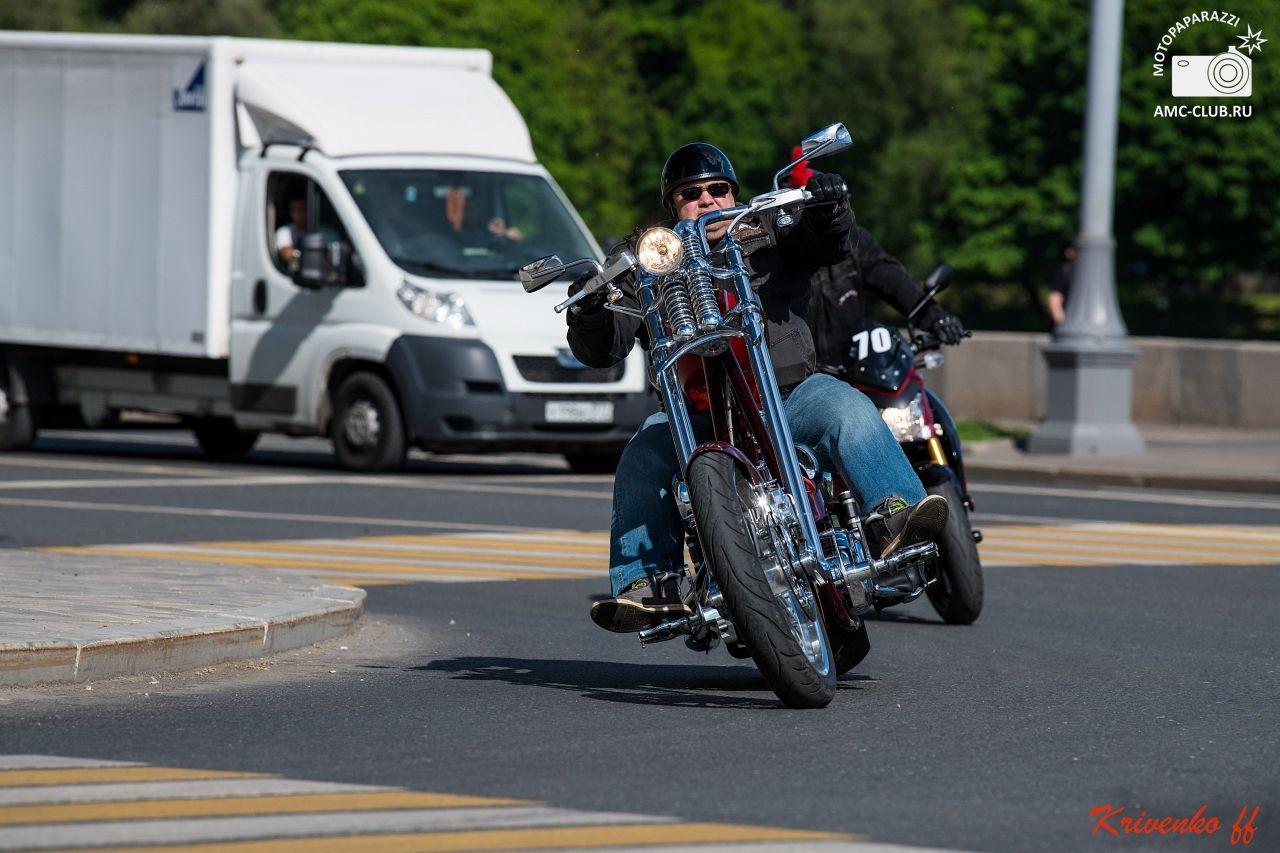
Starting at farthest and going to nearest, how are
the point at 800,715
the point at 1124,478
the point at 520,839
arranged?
the point at 1124,478, the point at 800,715, the point at 520,839

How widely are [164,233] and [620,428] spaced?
391 cm

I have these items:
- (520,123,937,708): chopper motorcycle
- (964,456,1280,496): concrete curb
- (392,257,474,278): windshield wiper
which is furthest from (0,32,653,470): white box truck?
(520,123,937,708): chopper motorcycle

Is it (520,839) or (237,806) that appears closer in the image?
(520,839)

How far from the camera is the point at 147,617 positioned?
7.77 m

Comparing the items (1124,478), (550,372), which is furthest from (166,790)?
(1124,478)

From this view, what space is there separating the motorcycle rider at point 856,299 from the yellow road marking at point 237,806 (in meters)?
3.69

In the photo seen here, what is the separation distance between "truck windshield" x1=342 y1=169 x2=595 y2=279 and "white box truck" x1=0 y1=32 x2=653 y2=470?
0.05ft

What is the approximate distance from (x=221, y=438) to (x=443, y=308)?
367cm

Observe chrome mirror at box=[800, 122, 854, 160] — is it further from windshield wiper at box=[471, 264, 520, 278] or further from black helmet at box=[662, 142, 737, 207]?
windshield wiper at box=[471, 264, 520, 278]

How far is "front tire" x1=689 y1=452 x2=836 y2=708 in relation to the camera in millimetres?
A: 6125

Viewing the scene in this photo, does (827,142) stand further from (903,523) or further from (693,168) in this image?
(903,523)

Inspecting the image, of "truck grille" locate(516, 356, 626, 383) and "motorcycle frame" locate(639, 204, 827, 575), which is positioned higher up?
"motorcycle frame" locate(639, 204, 827, 575)

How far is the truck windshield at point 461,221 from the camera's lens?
16484 millimetres

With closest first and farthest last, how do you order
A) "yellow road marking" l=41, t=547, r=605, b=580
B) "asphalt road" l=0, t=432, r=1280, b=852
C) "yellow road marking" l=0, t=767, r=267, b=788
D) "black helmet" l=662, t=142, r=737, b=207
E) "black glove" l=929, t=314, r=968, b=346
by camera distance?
"asphalt road" l=0, t=432, r=1280, b=852
"yellow road marking" l=0, t=767, r=267, b=788
"black helmet" l=662, t=142, r=737, b=207
"black glove" l=929, t=314, r=968, b=346
"yellow road marking" l=41, t=547, r=605, b=580
